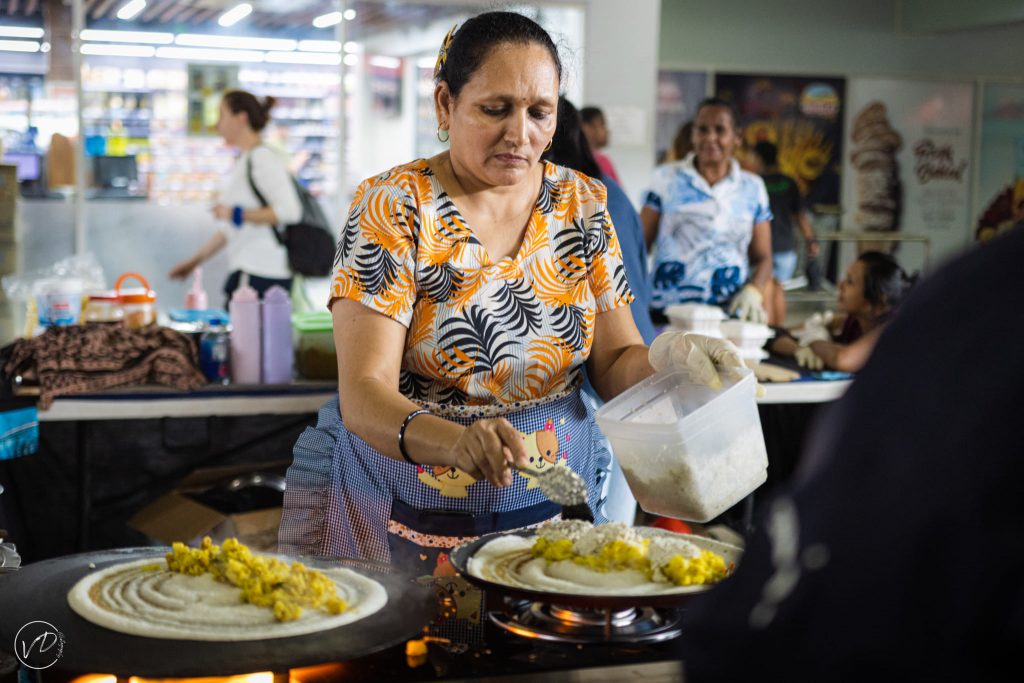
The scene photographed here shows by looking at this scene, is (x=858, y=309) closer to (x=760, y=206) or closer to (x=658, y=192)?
(x=760, y=206)

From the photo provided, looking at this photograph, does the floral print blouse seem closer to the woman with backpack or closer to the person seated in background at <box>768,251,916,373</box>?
the person seated in background at <box>768,251,916,373</box>

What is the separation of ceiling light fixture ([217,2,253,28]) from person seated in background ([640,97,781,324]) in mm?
3099

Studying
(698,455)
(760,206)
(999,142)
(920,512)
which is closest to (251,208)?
(760,206)

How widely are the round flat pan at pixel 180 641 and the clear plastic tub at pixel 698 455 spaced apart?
1.25 feet

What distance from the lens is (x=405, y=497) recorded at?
6.30 ft

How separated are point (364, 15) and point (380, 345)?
504 centimetres

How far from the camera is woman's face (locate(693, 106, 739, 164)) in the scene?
4.32 meters

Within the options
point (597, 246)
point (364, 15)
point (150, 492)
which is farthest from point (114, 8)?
point (597, 246)

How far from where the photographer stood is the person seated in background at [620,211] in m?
2.82

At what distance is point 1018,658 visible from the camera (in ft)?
1.86

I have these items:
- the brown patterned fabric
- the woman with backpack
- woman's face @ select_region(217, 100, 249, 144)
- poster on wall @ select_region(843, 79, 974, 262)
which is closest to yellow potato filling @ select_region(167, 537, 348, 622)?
the brown patterned fabric

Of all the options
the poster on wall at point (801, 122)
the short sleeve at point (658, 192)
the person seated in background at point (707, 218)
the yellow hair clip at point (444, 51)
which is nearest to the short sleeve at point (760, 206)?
the person seated in background at point (707, 218)

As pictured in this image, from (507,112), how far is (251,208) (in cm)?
339

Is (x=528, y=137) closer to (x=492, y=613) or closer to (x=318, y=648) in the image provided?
(x=492, y=613)
